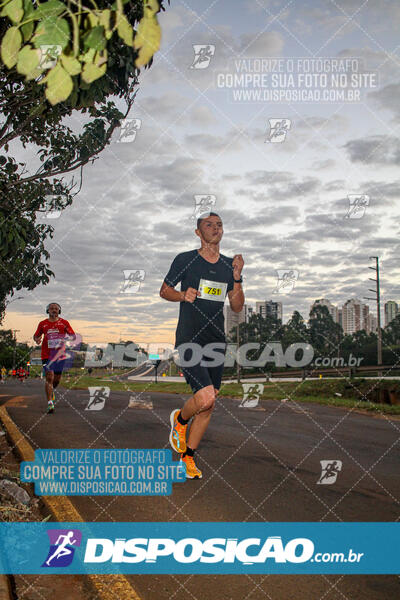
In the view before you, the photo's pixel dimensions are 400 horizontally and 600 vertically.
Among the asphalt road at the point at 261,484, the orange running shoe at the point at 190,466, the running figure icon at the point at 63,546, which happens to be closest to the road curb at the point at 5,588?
the running figure icon at the point at 63,546

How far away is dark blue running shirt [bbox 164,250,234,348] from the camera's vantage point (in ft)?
12.1

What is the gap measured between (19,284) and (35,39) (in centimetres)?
1031

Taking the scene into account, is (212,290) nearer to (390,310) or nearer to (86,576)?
(86,576)

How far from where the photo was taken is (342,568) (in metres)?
3.48

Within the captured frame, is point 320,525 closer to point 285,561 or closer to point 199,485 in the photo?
point 285,561

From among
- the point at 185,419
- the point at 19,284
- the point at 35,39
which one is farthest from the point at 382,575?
the point at 19,284

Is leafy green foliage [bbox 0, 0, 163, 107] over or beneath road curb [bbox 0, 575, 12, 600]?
over

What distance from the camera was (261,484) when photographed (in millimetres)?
5293

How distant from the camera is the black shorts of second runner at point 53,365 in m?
8.57

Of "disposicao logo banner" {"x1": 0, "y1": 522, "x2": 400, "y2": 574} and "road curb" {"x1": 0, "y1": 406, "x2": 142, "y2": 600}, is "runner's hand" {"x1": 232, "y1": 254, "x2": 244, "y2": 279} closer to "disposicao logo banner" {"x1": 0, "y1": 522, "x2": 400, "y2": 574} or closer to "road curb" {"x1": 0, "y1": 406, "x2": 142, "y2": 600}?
"disposicao logo banner" {"x1": 0, "y1": 522, "x2": 400, "y2": 574}

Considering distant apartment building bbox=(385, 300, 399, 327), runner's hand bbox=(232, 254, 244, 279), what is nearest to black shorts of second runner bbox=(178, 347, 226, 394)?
runner's hand bbox=(232, 254, 244, 279)

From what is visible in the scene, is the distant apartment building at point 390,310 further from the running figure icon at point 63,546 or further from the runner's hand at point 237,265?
the running figure icon at point 63,546

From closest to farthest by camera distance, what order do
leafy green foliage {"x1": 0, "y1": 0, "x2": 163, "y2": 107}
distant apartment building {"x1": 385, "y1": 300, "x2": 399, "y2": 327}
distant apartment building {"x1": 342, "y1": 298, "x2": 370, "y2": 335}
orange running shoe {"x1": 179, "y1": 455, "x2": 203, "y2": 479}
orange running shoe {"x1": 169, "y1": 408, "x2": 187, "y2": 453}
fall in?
leafy green foliage {"x1": 0, "y1": 0, "x2": 163, "y2": 107}, orange running shoe {"x1": 169, "y1": 408, "x2": 187, "y2": 453}, orange running shoe {"x1": 179, "y1": 455, "x2": 203, "y2": 479}, distant apartment building {"x1": 342, "y1": 298, "x2": 370, "y2": 335}, distant apartment building {"x1": 385, "y1": 300, "x2": 399, "y2": 327}

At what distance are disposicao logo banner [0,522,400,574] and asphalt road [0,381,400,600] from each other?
17 cm
